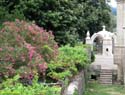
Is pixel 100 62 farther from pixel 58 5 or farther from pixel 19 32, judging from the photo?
pixel 19 32

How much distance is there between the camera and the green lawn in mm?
21939

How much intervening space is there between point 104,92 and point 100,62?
375 inches

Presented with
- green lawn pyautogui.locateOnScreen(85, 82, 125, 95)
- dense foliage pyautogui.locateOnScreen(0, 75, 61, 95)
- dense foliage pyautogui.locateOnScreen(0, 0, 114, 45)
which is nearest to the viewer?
dense foliage pyautogui.locateOnScreen(0, 75, 61, 95)

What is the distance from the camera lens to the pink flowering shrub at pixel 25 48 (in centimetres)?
819

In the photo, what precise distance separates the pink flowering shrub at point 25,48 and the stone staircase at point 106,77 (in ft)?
52.9

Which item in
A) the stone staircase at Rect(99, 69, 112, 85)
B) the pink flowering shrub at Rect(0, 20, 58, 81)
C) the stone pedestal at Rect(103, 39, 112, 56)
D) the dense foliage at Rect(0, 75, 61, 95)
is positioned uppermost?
the pink flowering shrub at Rect(0, 20, 58, 81)

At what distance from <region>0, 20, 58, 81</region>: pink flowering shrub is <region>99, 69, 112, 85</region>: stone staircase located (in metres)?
16.1

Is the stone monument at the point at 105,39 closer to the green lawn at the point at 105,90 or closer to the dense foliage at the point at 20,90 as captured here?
the green lawn at the point at 105,90

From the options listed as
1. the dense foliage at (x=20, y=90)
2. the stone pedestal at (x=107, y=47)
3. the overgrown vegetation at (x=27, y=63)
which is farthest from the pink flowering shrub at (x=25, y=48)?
the stone pedestal at (x=107, y=47)

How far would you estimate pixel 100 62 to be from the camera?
31891 millimetres

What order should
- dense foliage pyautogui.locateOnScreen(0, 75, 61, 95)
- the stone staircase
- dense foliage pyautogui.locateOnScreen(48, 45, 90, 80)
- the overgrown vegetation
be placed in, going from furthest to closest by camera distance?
the stone staircase, dense foliage pyautogui.locateOnScreen(48, 45, 90, 80), the overgrown vegetation, dense foliage pyautogui.locateOnScreen(0, 75, 61, 95)

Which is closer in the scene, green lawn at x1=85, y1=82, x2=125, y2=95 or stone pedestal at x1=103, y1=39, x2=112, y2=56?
green lawn at x1=85, y1=82, x2=125, y2=95

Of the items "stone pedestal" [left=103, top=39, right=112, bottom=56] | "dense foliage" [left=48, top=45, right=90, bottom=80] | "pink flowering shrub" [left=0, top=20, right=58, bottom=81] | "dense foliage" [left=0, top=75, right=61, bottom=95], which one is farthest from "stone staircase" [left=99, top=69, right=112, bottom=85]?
"dense foliage" [left=0, top=75, right=61, bottom=95]

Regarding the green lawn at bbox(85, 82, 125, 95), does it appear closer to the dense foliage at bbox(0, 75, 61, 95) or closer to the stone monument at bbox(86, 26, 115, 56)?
the stone monument at bbox(86, 26, 115, 56)
